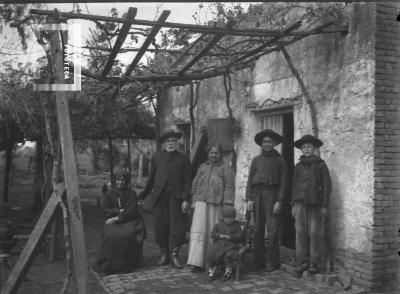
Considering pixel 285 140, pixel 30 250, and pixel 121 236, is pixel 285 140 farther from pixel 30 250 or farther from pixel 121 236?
pixel 30 250

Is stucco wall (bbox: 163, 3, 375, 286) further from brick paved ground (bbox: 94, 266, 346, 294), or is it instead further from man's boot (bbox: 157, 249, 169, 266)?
man's boot (bbox: 157, 249, 169, 266)

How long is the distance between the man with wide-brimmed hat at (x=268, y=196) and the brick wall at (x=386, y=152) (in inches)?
52.3

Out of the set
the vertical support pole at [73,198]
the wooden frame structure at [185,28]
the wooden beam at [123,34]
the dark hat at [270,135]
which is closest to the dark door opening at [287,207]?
the dark hat at [270,135]

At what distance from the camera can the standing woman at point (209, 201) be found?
6.19 meters

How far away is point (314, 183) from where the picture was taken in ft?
18.5

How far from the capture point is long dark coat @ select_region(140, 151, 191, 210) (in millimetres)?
6598

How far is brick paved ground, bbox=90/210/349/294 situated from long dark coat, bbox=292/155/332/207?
3.51ft

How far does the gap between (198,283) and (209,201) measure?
118 centimetres

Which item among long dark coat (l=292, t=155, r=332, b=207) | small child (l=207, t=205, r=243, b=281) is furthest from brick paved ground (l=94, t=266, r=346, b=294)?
long dark coat (l=292, t=155, r=332, b=207)

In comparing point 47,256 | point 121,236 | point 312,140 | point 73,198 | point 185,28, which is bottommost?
point 47,256

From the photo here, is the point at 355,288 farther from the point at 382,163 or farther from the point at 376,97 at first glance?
the point at 376,97

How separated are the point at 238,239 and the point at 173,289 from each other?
1.09 meters

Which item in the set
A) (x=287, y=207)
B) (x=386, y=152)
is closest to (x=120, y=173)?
(x=287, y=207)

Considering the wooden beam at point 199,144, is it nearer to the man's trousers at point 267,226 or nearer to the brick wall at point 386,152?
the man's trousers at point 267,226
